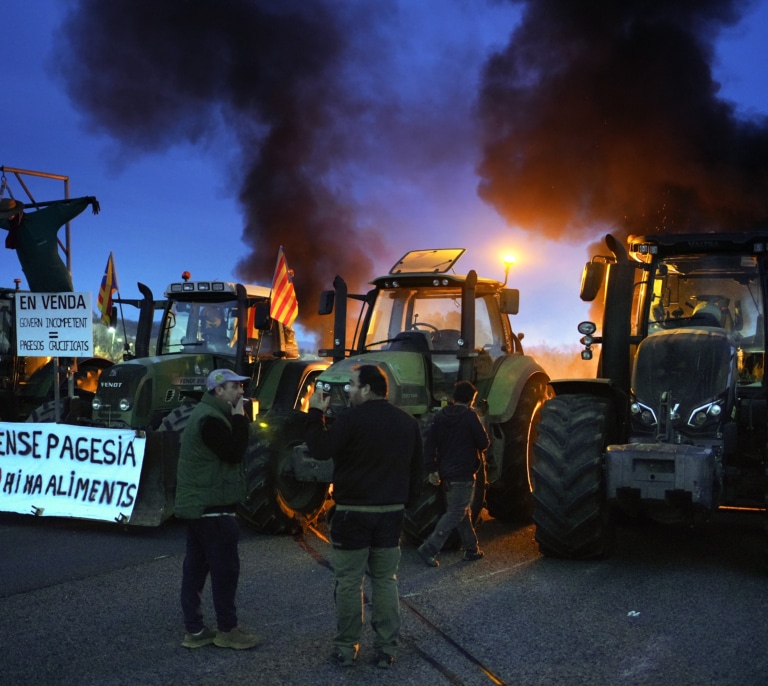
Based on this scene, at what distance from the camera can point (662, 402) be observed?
24.3ft

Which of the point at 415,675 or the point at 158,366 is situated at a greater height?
the point at 158,366

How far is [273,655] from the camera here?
17.5 feet

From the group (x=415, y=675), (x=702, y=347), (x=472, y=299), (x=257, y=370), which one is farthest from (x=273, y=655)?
(x=257, y=370)

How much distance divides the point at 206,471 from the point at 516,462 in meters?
4.77

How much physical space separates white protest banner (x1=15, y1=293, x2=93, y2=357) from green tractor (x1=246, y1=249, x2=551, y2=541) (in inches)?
111

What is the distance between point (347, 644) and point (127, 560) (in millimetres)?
3445

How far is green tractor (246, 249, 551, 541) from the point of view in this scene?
8945 millimetres

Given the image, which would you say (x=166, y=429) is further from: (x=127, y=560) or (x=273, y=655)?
(x=273, y=655)

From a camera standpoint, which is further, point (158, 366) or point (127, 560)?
point (158, 366)

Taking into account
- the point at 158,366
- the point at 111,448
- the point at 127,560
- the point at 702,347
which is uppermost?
the point at 702,347

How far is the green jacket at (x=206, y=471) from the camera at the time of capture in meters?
5.41

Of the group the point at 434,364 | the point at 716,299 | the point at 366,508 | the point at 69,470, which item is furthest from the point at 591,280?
the point at 69,470

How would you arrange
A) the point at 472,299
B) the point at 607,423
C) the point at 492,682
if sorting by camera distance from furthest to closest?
the point at 472,299, the point at 607,423, the point at 492,682

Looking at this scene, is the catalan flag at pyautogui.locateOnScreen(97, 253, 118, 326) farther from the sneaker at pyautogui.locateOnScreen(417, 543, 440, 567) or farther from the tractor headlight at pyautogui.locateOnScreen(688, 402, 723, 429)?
the tractor headlight at pyautogui.locateOnScreen(688, 402, 723, 429)
